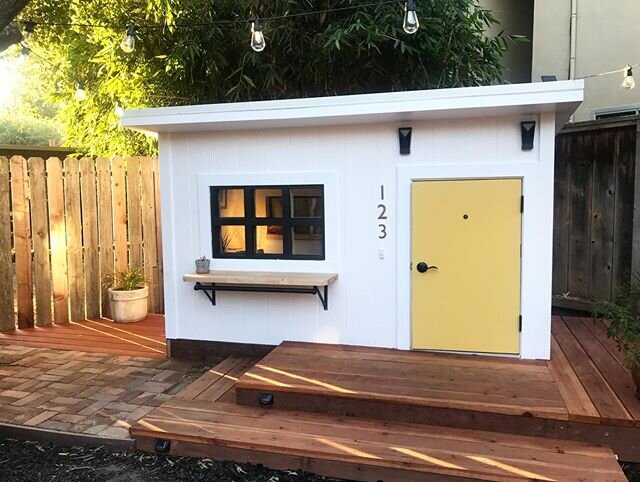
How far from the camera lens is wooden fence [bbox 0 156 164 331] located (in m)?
6.00

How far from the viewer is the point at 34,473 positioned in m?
3.19

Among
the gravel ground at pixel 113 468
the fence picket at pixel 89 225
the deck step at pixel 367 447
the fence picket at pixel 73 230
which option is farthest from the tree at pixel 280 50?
the gravel ground at pixel 113 468

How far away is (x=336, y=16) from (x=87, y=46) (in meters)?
3.99

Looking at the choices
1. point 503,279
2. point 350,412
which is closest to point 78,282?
point 350,412

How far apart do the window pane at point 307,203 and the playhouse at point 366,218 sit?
0.01 m

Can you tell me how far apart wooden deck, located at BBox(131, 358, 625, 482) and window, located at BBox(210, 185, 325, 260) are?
1581mm

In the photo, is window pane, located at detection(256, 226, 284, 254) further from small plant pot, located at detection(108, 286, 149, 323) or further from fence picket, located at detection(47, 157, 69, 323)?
fence picket, located at detection(47, 157, 69, 323)

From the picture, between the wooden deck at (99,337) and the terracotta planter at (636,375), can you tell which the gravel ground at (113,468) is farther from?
the terracotta planter at (636,375)

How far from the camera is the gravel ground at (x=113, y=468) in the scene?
3.12 m

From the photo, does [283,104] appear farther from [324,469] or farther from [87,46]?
[87,46]

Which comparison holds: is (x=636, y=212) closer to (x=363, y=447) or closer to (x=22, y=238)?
(x=363, y=447)

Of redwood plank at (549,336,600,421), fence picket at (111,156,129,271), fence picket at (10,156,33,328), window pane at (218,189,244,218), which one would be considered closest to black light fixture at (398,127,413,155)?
window pane at (218,189,244,218)

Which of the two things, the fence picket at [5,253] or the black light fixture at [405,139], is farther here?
the fence picket at [5,253]

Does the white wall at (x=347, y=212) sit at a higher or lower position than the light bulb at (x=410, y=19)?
lower
